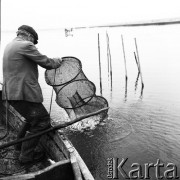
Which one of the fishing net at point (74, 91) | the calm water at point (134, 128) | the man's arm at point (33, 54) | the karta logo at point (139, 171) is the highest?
the man's arm at point (33, 54)

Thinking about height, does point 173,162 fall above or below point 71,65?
below

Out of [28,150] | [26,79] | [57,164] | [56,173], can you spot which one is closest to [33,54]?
[26,79]

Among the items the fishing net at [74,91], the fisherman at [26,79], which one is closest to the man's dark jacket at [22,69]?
the fisherman at [26,79]

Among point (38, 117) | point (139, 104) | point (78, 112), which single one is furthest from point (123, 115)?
point (38, 117)

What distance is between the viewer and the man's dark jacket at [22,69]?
4008 mm

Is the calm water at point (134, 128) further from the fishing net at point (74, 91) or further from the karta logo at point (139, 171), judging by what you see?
the fishing net at point (74, 91)

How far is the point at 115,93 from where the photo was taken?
12859mm

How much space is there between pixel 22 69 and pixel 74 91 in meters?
3.21

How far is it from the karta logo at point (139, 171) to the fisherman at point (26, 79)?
2.45 m

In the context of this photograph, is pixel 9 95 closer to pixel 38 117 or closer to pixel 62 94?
pixel 38 117

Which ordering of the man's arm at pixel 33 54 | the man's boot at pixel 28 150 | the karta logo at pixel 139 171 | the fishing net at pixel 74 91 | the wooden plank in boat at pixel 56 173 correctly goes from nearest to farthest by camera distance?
the wooden plank in boat at pixel 56 173 < the man's arm at pixel 33 54 < the man's boot at pixel 28 150 < the karta logo at pixel 139 171 < the fishing net at pixel 74 91

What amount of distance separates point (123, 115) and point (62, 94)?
363cm

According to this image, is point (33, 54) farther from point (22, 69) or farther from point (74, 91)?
point (74, 91)

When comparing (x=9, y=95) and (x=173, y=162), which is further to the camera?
(x=173, y=162)
